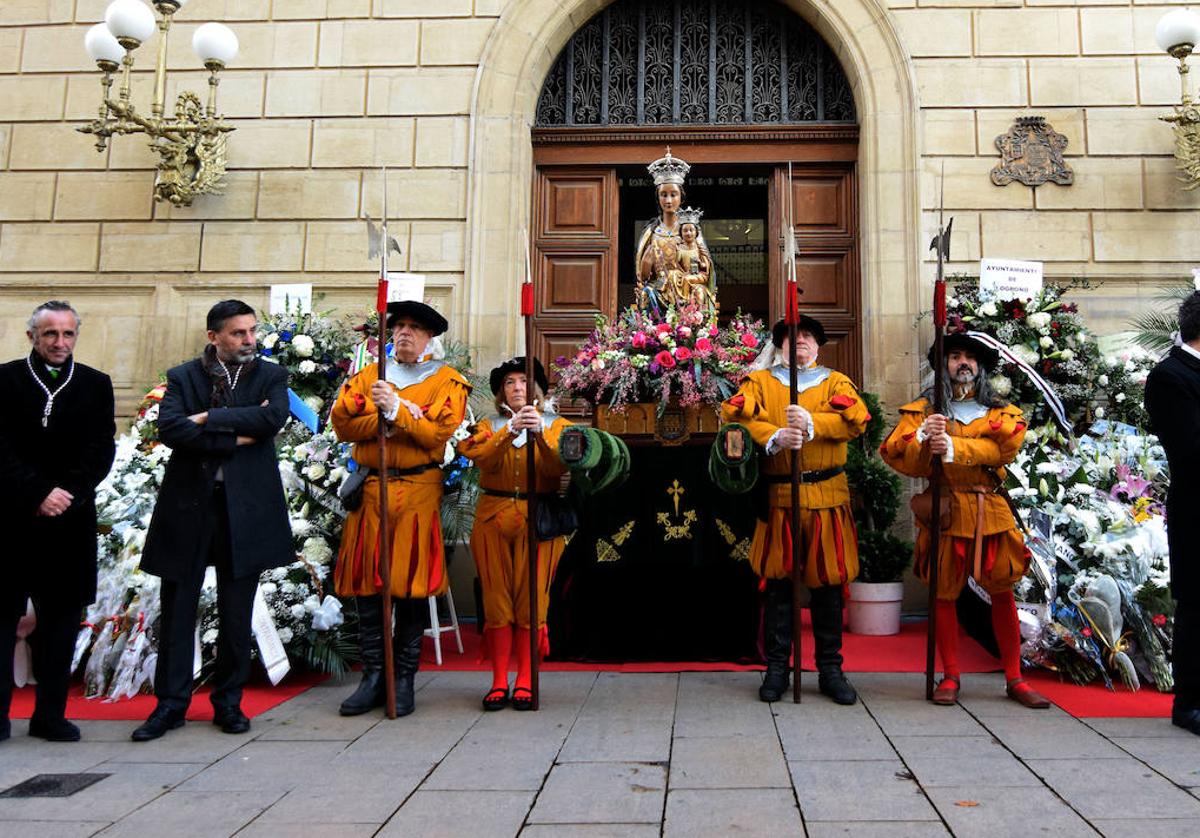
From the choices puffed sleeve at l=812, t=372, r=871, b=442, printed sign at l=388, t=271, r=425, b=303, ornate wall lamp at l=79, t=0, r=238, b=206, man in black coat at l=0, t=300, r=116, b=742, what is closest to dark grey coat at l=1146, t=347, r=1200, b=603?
puffed sleeve at l=812, t=372, r=871, b=442

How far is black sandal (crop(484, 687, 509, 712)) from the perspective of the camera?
445 cm

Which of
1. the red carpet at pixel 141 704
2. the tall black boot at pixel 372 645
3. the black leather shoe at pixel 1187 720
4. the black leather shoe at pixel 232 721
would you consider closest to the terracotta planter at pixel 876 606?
the black leather shoe at pixel 1187 720

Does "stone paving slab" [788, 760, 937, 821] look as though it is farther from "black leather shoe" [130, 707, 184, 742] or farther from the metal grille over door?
the metal grille over door

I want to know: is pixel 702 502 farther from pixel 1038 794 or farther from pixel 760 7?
pixel 760 7

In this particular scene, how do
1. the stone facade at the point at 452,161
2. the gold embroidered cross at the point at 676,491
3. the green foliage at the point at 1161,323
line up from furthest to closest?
the stone facade at the point at 452,161 < the green foliage at the point at 1161,323 < the gold embroidered cross at the point at 676,491

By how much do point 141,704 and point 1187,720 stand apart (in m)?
4.96

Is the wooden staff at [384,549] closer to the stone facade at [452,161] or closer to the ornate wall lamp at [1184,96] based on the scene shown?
the stone facade at [452,161]

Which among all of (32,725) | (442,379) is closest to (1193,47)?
(442,379)

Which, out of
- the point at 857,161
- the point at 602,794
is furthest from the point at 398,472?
the point at 857,161

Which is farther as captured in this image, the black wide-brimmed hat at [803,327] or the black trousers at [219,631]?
the black wide-brimmed hat at [803,327]

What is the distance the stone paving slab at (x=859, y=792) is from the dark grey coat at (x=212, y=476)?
102 inches

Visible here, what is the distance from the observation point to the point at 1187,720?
3932mm

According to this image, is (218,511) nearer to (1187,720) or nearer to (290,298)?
(290,298)

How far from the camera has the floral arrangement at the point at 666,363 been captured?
18.0ft
